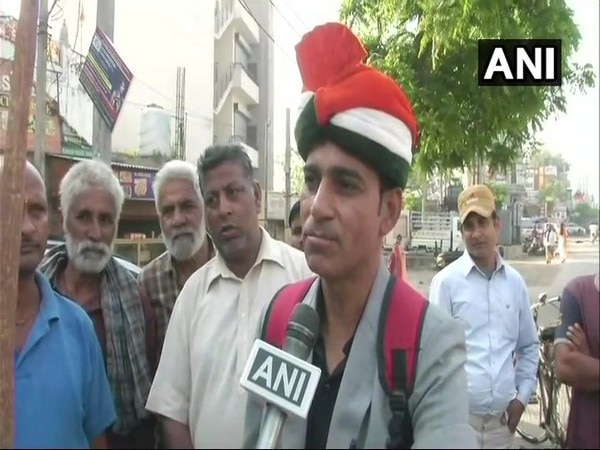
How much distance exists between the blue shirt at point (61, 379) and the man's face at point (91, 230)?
1.87 feet

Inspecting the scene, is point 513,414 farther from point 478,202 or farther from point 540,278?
point 540,278

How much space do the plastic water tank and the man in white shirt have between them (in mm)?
7529

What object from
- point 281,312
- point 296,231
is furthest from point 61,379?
point 296,231

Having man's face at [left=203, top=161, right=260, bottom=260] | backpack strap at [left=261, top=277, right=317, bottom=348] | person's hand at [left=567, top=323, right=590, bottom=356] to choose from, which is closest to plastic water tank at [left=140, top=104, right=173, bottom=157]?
man's face at [left=203, top=161, right=260, bottom=260]

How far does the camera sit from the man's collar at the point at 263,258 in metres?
1.91

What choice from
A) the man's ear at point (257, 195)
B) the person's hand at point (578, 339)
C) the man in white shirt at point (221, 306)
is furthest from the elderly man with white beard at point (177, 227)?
the person's hand at point (578, 339)

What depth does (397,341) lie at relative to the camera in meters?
1.03

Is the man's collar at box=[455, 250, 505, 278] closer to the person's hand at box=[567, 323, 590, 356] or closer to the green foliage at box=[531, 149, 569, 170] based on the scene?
the green foliage at box=[531, 149, 569, 170]

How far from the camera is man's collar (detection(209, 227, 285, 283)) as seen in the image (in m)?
1.91

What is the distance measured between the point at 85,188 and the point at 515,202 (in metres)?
2.13

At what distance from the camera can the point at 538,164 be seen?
2.98m

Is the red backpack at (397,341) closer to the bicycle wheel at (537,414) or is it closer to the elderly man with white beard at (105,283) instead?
the elderly man with white beard at (105,283)

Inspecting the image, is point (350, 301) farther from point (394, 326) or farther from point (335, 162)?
point (335, 162)

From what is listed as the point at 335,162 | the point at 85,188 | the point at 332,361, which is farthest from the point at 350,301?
the point at 85,188
